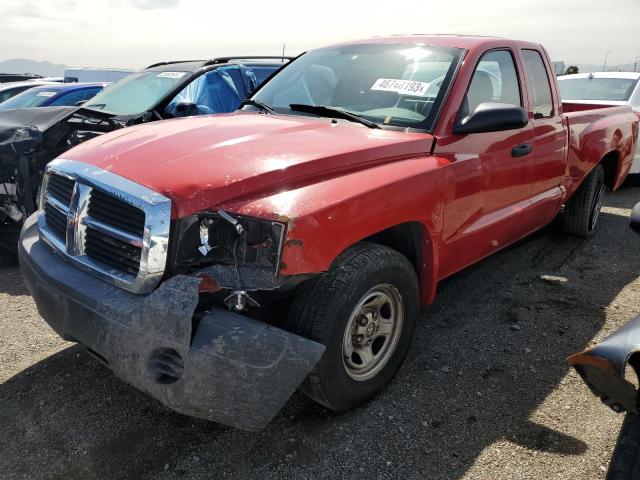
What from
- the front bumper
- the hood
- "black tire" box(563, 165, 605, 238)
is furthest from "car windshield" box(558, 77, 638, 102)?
the front bumper

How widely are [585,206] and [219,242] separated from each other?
14.6 feet

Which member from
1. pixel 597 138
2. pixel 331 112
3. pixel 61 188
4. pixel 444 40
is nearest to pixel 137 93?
pixel 331 112

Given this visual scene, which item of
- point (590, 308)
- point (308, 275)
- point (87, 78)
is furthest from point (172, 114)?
point (87, 78)

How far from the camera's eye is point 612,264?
5.05m

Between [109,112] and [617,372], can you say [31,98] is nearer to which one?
[109,112]

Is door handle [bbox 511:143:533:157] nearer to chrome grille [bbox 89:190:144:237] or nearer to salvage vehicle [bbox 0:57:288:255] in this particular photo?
chrome grille [bbox 89:190:144:237]

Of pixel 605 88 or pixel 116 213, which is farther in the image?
pixel 605 88

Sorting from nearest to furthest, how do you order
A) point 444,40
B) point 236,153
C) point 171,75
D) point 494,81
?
point 236,153
point 444,40
point 494,81
point 171,75

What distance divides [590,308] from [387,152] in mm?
2326

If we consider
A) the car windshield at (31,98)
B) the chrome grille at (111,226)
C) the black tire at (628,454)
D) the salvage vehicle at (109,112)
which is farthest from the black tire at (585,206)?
the car windshield at (31,98)

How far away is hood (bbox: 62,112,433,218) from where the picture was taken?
2.31m

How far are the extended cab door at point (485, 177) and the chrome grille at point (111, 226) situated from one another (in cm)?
162

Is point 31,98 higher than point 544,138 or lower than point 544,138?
lower

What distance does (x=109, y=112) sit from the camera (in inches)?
231
